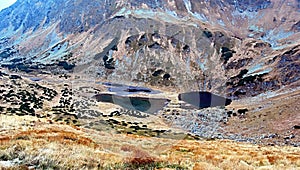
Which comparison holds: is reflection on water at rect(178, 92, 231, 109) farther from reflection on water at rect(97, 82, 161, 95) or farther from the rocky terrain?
reflection on water at rect(97, 82, 161, 95)

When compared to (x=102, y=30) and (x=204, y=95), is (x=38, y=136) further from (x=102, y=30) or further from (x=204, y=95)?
(x=102, y=30)

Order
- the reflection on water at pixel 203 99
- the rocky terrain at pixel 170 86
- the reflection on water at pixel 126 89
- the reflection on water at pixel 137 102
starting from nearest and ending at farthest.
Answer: the rocky terrain at pixel 170 86 < the reflection on water at pixel 137 102 < the reflection on water at pixel 203 99 < the reflection on water at pixel 126 89

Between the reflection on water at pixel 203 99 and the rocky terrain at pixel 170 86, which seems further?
the reflection on water at pixel 203 99

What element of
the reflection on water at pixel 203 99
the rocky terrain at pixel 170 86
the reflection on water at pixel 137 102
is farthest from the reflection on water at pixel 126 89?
the reflection on water at pixel 203 99

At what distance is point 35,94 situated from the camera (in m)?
102

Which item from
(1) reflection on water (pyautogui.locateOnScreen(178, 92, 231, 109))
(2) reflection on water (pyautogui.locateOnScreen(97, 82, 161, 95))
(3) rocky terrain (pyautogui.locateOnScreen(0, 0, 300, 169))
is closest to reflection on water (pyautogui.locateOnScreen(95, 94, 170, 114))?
(3) rocky terrain (pyautogui.locateOnScreen(0, 0, 300, 169))

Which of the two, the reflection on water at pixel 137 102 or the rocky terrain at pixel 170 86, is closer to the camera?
the rocky terrain at pixel 170 86

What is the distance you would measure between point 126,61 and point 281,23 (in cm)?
10019

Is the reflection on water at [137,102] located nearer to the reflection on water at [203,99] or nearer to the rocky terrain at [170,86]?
the rocky terrain at [170,86]

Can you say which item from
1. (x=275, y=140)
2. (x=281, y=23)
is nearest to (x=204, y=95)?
(x=275, y=140)

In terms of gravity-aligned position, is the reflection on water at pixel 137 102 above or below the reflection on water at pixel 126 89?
below

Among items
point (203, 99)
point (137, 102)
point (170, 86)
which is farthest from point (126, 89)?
point (203, 99)

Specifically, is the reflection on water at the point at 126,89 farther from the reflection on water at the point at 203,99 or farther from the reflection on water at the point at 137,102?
the reflection on water at the point at 203,99

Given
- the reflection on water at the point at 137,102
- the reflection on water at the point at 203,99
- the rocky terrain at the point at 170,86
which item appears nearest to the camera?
the rocky terrain at the point at 170,86
